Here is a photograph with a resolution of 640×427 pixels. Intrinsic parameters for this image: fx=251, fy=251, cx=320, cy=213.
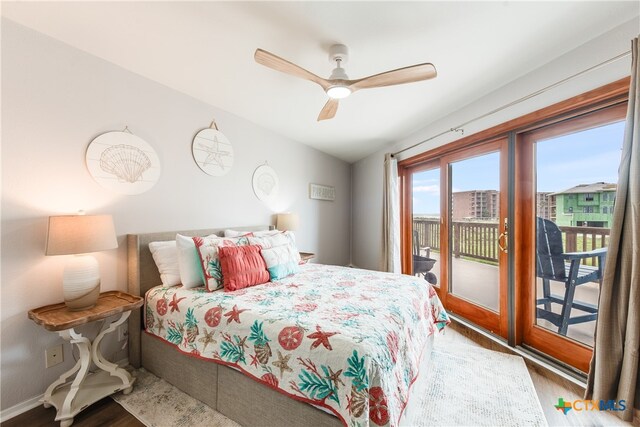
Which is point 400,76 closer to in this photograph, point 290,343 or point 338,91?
point 338,91

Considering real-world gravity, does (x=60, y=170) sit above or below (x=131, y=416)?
above

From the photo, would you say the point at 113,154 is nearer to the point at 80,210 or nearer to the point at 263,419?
the point at 80,210

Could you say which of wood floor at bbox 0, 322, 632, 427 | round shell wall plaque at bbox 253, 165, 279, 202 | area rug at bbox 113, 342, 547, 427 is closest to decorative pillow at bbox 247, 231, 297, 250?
round shell wall plaque at bbox 253, 165, 279, 202

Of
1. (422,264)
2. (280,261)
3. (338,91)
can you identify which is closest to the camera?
(338,91)

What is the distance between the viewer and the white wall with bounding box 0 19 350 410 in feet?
5.27

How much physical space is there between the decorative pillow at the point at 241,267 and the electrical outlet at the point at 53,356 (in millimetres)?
1174

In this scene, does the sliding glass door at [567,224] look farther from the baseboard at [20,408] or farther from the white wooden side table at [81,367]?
the baseboard at [20,408]

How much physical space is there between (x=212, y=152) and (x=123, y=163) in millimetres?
861

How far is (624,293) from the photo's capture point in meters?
1.52

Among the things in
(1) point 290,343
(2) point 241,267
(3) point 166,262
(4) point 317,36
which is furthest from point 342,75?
(3) point 166,262

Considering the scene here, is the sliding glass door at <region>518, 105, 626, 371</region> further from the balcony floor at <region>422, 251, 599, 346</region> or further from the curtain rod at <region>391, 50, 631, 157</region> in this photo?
the curtain rod at <region>391, 50, 631, 157</region>

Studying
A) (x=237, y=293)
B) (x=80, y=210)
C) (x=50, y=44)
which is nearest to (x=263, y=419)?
(x=237, y=293)

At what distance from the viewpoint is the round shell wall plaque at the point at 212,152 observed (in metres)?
2.66

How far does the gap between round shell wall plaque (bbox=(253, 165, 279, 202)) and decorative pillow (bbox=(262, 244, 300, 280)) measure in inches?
43.5
